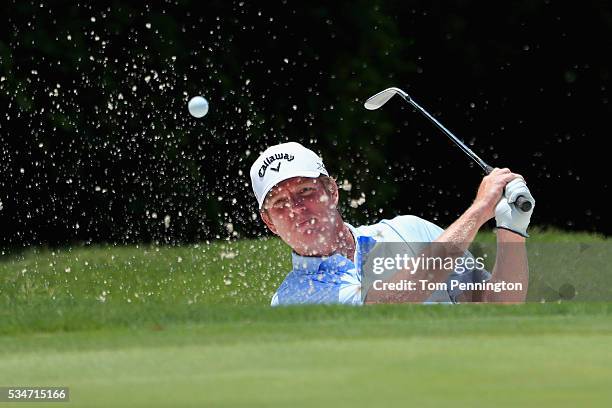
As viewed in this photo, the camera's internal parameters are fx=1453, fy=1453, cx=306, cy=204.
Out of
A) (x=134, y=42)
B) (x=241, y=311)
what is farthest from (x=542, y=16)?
(x=241, y=311)

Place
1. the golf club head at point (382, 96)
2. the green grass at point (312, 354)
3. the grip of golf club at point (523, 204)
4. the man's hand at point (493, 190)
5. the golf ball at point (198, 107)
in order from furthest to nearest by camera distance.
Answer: the golf ball at point (198, 107), the golf club head at point (382, 96), the man's hand at point (493, 190), the grip of golf club at point (523, 204), the green grass at point (312, 354)

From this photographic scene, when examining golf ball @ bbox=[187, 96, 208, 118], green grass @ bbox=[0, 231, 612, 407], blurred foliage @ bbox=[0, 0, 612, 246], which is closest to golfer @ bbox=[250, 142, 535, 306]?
green grass @ bbox=[0, 231, 612, 407]

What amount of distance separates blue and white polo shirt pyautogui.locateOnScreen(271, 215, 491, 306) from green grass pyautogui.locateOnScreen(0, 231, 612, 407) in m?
0.91

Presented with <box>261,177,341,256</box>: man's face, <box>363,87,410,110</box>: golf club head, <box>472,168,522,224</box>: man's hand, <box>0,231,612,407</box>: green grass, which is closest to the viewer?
<box>0,231,612,407</box>: green grass

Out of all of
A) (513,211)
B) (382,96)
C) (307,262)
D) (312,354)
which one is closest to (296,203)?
(307,262)

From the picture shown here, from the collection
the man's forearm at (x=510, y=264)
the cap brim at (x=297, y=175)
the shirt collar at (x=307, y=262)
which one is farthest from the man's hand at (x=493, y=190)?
the cap brim at (x=297, y=175)

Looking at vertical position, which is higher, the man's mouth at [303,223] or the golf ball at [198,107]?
the golf ball at [198,107]

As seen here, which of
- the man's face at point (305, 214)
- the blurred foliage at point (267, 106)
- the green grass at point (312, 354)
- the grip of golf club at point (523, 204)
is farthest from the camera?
the blurred foliage at point (267, 106)

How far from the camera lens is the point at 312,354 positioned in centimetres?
361

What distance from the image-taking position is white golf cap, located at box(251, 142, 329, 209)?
596cm

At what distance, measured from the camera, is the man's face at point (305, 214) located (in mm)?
5871

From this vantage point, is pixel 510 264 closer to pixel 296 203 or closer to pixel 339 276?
pixel 339 276

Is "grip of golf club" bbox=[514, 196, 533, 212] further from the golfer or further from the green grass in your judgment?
the green grass

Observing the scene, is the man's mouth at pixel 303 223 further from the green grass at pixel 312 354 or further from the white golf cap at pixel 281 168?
the green grass at pixel 312 354
